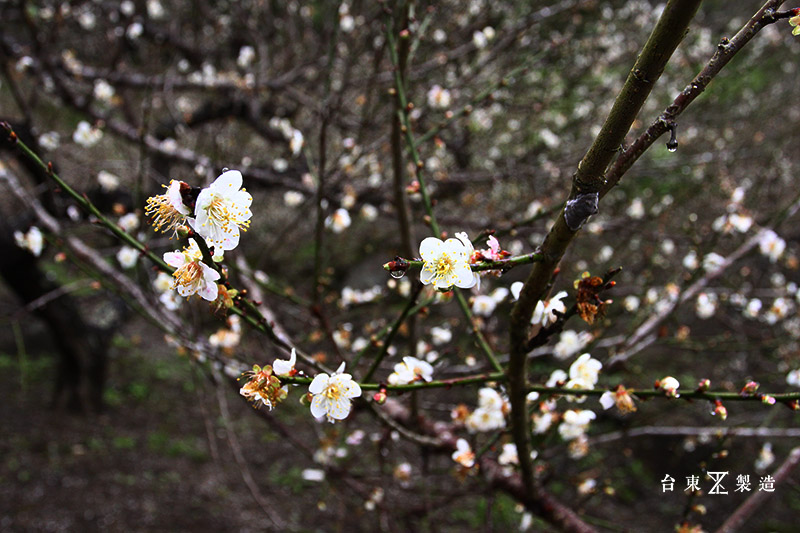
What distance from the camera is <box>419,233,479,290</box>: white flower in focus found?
0.85 meters

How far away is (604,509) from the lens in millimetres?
4430

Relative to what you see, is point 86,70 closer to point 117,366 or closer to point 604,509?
point 117,366

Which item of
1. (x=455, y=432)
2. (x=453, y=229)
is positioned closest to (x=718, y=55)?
(x=455, y=432)

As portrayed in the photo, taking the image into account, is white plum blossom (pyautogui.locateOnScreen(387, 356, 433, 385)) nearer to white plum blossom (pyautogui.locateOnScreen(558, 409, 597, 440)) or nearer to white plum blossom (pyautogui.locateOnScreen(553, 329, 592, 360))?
white plum blossom (pyautogui.locateOnScreen(558, 409, 597, 440))

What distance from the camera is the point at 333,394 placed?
94cm

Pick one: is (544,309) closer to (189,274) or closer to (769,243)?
(189,274)

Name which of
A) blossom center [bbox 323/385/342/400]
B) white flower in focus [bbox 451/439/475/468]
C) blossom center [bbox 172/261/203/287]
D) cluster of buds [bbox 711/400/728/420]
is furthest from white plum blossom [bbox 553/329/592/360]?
blossom center [bbox 172/261/203/287]

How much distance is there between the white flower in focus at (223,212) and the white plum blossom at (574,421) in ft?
3.67

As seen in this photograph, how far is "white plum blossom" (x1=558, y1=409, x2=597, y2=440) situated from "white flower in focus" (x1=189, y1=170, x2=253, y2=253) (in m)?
1.12

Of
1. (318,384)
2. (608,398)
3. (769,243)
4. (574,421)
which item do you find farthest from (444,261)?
(769,243)

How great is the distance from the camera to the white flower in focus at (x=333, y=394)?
2.89 ft

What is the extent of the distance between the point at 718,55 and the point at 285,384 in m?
0.78

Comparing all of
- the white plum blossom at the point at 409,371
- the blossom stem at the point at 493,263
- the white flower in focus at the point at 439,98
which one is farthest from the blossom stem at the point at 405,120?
the white flower in focus at the point at 439,98

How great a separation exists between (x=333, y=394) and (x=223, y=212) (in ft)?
1.22
